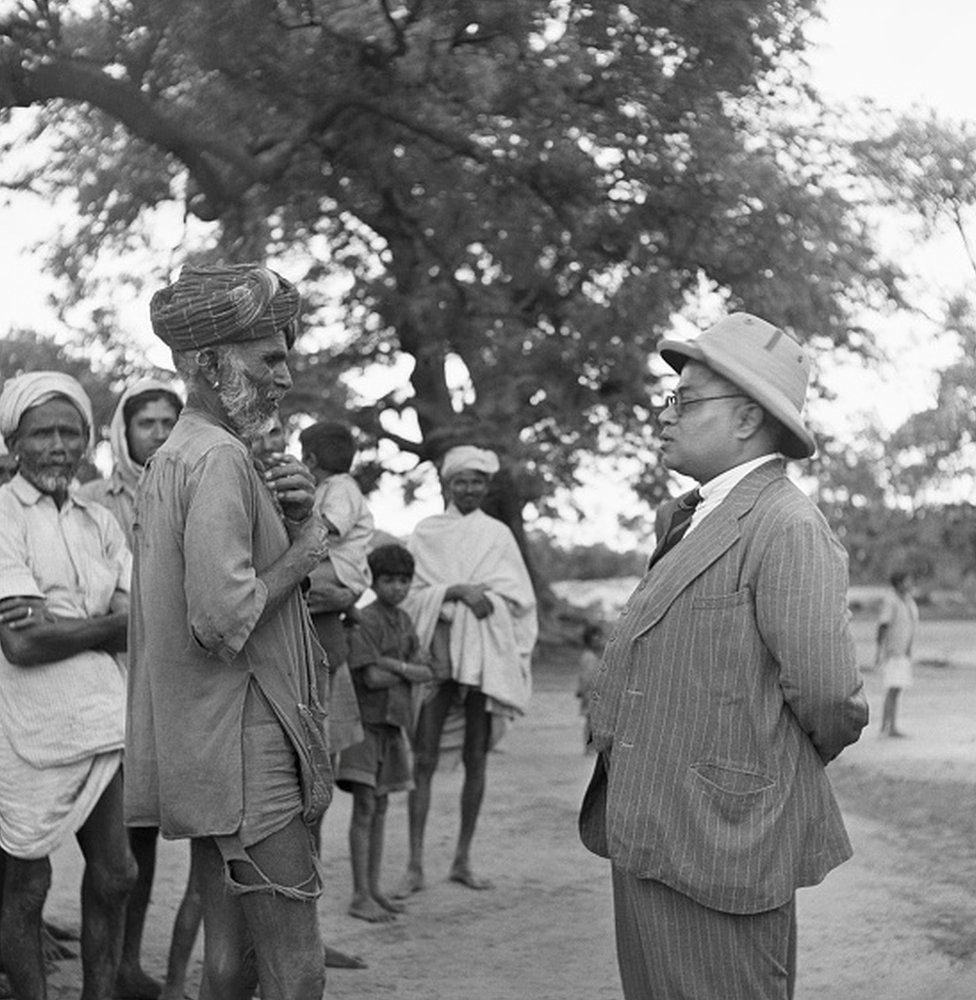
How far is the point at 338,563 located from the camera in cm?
693

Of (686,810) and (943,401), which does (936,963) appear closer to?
(686,810)

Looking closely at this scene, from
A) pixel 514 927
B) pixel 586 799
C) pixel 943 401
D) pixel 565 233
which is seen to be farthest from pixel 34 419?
pixel 943 401

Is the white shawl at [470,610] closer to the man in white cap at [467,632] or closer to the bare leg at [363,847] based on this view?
the man in white cap at [467,632]

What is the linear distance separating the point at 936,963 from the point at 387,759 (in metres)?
2.42

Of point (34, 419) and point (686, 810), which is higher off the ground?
point (34, 419)

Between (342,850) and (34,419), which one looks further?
(342,850)

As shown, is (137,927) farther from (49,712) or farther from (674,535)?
(674,535)

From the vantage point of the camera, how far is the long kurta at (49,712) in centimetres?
505

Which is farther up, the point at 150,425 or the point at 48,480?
the point at 150,425

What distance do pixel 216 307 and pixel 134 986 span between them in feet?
9.36

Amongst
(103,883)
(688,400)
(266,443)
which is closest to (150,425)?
(103,883)

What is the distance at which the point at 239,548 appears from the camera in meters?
3.60

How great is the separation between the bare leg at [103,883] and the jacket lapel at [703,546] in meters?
2.20

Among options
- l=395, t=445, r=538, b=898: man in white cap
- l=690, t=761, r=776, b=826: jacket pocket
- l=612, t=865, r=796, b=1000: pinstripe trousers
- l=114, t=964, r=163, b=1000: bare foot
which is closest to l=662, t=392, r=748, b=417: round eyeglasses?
l=690, t=761, r=776, b=826: jacket pocket
